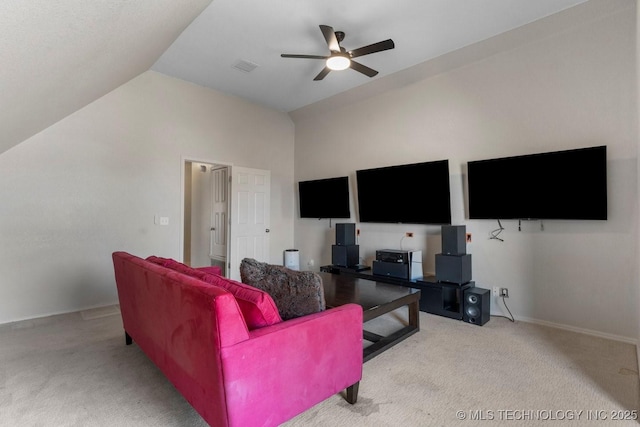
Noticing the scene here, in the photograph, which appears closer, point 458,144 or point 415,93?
point 458,144

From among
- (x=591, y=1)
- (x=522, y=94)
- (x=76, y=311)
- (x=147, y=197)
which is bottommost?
(x=76, y=311)

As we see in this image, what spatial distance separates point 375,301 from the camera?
2.63m

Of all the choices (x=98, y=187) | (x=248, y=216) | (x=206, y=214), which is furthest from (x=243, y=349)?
(x=206, y=214)

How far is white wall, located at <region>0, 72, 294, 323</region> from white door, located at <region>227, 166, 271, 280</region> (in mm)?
528

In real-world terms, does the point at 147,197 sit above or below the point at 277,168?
below

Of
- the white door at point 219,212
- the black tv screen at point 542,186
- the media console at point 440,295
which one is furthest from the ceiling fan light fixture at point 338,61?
the white door at point 219,212

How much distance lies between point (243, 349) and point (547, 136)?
367 cm

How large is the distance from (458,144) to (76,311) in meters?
5.10

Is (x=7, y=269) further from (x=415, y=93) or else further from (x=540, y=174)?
(x=540, y=174)

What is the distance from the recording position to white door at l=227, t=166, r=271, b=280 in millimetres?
5262

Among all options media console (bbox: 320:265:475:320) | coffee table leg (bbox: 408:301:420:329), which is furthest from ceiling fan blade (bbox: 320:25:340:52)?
media console (bbox: 320:265:475:320)

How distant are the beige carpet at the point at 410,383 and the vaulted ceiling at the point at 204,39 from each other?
6.13ft

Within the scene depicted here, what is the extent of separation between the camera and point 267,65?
13.7 feet

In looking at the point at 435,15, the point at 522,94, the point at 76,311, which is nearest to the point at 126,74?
the point at 76,311
